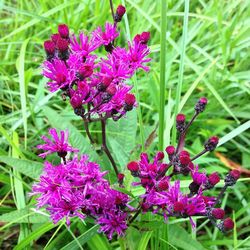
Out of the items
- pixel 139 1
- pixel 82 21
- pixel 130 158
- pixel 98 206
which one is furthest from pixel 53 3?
pixel 98 206

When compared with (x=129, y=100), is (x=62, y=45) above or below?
above

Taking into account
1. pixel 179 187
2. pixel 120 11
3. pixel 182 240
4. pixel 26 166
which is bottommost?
pixel 182 240

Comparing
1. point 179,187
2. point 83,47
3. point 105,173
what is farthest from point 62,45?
point 179,187

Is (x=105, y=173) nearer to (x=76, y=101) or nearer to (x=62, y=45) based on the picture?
(x=76, y=101)

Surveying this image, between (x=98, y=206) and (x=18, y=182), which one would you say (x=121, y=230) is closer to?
(x=98, y=206)

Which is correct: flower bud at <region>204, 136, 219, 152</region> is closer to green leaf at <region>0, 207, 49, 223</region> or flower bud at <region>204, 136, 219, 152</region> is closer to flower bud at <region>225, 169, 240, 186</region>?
flower bud at <region>225, 169, 240, 186</region>

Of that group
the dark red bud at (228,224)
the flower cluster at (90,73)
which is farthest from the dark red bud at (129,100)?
the dark red bud at (228,224)

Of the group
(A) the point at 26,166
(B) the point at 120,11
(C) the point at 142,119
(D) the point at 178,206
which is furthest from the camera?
(C) the point at 142,119
